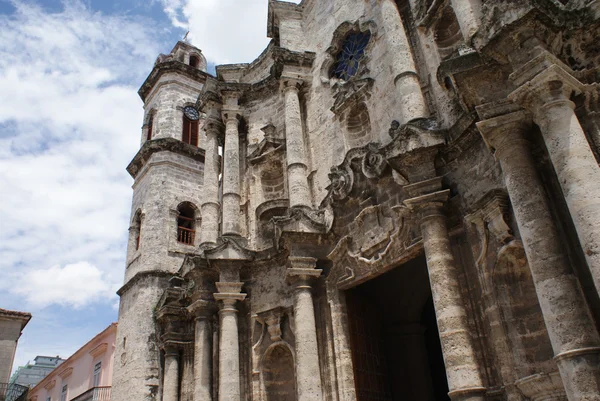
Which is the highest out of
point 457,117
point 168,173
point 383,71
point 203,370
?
point 168,173

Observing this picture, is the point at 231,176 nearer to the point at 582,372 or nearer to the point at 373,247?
the point at 373,247

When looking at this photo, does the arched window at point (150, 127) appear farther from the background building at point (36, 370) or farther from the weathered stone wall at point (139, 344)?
the background building at point (36, 370)

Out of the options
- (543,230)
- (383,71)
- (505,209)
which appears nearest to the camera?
(543,230)

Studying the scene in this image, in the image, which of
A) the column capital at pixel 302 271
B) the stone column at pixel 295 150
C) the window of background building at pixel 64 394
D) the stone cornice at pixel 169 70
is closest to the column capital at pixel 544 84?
the column capital at pixel 302 271

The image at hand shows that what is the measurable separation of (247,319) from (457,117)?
250 inches

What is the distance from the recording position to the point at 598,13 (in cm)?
604

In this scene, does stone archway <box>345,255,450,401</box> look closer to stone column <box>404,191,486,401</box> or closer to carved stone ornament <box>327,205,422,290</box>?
carved stone ornament <box>327,205,422,290</box>

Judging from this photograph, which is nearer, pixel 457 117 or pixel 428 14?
pixel 457 117

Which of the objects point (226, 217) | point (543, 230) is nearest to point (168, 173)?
point (226, 217)

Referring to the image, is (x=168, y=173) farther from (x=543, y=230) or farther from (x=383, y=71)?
(x=543, y=230)

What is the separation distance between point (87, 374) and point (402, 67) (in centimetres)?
2159

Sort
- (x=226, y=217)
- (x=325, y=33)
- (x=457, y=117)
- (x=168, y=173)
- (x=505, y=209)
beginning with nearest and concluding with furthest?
(x=505, y=209), (x=457, y=117), (x=226, y=217), (x=325, y=33), (x=168, y=173)

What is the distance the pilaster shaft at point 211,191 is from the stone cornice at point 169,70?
7695mm

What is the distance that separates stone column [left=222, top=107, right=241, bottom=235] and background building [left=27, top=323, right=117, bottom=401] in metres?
10.4
